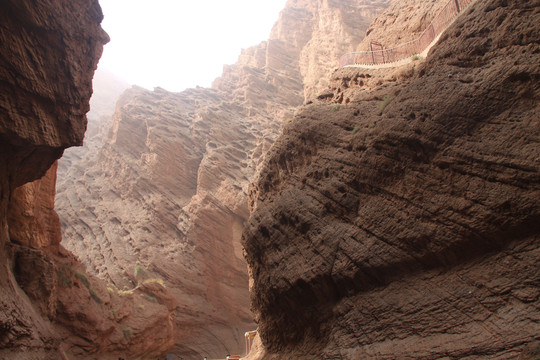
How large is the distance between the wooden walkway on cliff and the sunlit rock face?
16.6 m

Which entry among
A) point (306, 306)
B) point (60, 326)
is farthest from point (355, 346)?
point (60, 326)

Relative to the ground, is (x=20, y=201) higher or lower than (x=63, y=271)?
higher

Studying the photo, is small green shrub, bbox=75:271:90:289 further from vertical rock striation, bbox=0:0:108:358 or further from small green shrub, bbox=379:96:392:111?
small green shrub, bbox=379:96:392:111

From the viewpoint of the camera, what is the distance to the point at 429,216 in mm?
7293

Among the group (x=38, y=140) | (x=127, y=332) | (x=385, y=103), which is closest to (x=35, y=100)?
(x=38, y=140)

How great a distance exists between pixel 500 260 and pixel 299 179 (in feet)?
20.5

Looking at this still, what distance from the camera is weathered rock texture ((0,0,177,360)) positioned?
25.9ft

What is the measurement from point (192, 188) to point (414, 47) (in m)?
26.1

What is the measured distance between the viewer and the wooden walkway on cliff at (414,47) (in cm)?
1055

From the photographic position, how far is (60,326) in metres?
14.6

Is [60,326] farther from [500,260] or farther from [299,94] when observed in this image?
[299,94]

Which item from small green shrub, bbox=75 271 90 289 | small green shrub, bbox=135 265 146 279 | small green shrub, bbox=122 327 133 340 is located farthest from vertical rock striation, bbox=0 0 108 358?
small green shrub, bbox=135 265 146 279

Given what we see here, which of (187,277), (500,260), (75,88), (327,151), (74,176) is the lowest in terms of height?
(187,277)

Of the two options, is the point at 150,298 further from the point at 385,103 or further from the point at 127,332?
the point at 385,103
